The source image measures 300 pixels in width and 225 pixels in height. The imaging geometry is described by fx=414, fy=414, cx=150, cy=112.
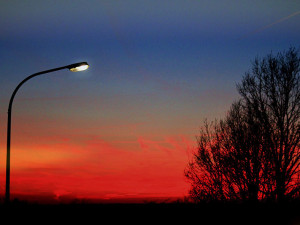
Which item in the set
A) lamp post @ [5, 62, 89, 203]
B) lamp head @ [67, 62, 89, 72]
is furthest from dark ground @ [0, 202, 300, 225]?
lamp head @ [67, 62, 89, 72]

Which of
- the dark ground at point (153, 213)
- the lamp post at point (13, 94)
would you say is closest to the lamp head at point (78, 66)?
the lamp post at point (13, 94)

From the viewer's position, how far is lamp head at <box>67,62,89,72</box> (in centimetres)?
1451

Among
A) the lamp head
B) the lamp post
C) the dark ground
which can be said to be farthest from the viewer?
the lamp head

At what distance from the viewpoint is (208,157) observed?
29.3 meters

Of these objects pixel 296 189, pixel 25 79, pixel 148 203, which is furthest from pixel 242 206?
pixel 296 189

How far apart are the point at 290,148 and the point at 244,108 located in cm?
397

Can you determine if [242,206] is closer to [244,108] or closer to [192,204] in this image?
[192,204]

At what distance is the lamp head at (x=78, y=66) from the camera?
14.5 m

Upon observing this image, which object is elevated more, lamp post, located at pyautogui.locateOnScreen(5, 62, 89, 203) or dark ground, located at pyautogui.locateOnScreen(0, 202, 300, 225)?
lamp post, located at pyautogui.locateOnScreen(5, 62, 89, 203)

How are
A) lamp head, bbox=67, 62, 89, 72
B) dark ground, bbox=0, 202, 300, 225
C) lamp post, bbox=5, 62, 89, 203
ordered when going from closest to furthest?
dark ground, bbox=0, 202, 300, 225, lamp post, bbox=5, 62, 89, 203, lamp head, bbox=67, 62, 89, 72

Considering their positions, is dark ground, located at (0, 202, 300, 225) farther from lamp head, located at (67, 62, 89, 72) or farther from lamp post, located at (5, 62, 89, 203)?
lamp head, located at (67, 62, 89, 72)

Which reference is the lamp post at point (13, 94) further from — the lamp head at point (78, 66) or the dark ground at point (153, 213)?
the dark ground at point (153, 213)

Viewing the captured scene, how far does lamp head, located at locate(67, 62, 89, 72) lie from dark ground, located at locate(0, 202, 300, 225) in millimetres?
4727

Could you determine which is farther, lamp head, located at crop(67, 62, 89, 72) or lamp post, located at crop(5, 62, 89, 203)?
lamp head, located at crop(67, 62, 89, 72)
